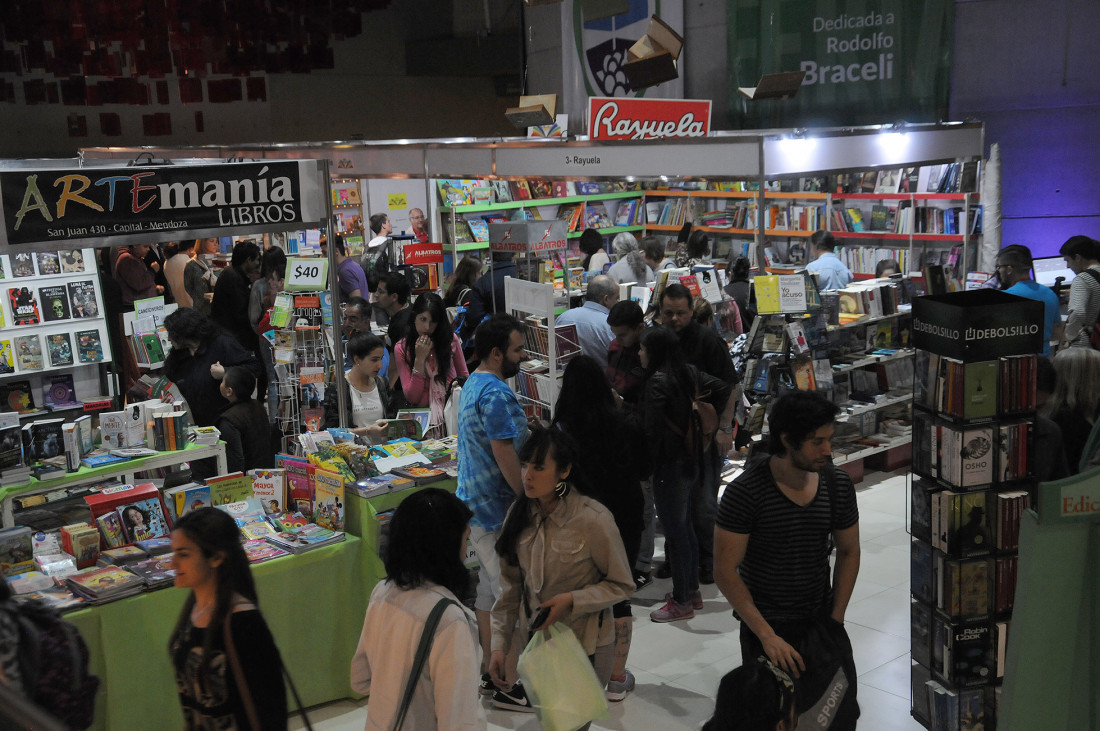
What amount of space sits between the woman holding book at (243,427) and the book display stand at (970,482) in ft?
10.5

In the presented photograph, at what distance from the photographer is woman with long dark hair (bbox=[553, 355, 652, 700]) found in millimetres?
3959

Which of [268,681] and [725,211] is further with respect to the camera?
[725,211]

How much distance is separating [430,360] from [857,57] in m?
6.58

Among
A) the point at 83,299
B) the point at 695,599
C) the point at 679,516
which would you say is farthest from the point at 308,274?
the point at 83,299

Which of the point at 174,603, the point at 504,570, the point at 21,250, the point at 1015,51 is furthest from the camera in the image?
the point at 1015,51

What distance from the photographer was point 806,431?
2.89m

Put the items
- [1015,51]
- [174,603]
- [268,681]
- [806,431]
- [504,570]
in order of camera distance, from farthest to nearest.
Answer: [1015,51], [174,603], [504,570], [806,431], [268,681]

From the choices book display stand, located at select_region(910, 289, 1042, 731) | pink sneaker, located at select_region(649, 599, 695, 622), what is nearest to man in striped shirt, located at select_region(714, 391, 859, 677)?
book display stand, located at select_region(910, 289, 1042, 731)

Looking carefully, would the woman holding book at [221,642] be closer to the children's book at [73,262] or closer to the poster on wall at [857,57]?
the children's book at [73,262]

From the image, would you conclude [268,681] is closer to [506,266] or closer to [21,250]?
[21,250]

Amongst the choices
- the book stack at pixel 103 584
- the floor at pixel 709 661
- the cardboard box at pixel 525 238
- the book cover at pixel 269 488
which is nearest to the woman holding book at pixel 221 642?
the book stack at pixel 103 584

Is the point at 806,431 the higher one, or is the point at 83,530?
the point at 806,431

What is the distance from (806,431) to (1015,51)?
8476 mm

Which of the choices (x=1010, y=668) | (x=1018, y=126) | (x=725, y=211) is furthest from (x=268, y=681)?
(x=725, y=211)
